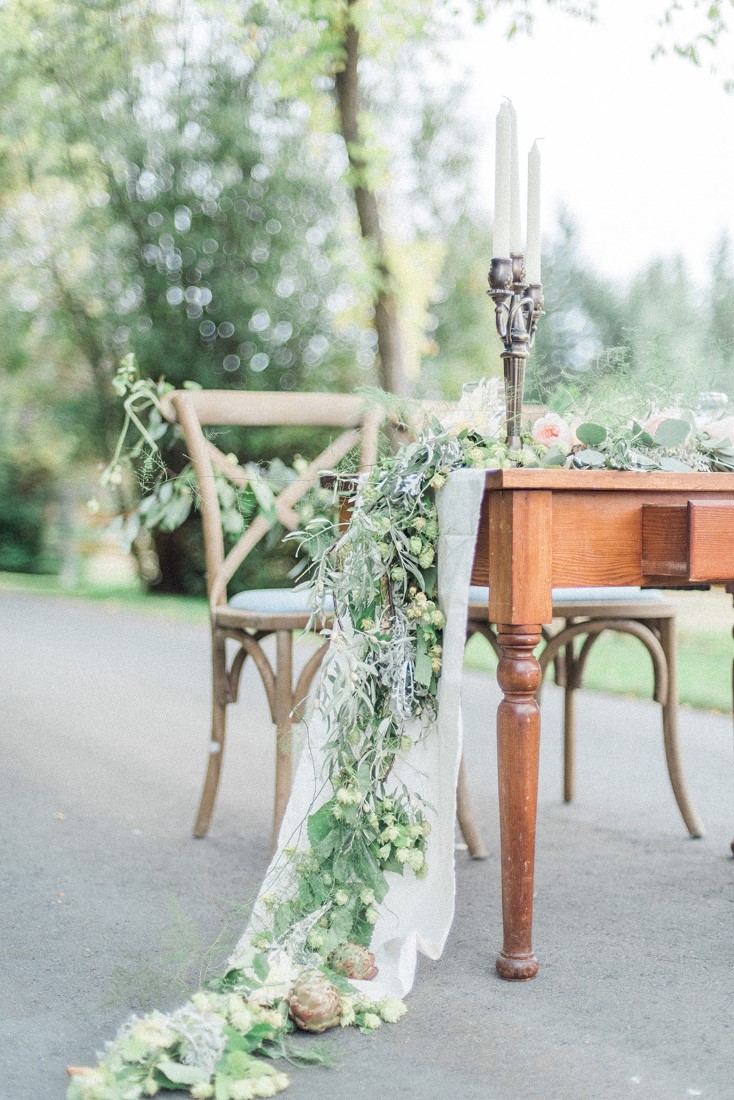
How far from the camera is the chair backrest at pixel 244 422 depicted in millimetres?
3236

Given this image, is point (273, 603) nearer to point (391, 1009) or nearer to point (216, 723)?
point (216, 723)

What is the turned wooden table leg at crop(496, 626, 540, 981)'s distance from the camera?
224 centimetres

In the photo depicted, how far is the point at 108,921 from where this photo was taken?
2.62m

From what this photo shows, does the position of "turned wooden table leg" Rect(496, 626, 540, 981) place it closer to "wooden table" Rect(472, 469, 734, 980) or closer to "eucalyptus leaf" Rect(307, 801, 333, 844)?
"wooden table" Rect(472, 469, 734, 980)

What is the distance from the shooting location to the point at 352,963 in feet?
7.24

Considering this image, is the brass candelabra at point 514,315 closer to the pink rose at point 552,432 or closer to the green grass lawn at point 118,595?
the pink rose at point 552,432

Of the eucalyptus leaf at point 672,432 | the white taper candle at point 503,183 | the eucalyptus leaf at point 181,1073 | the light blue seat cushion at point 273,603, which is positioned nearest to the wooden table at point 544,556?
the eucalyptus leaf at point 672,432

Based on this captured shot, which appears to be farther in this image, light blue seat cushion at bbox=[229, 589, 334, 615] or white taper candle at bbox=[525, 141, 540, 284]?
light blue seat cushion at bbox=[229, 589, 334, 615]

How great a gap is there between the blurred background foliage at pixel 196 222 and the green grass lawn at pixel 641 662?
1.56 metres

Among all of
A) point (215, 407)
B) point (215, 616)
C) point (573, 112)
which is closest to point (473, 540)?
point (215, 616)

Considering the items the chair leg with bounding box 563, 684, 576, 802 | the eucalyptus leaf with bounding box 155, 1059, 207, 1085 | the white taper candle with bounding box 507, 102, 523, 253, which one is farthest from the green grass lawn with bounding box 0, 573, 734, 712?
the eucalyptus leaf with bounding box 155, 1059, 207, 1085

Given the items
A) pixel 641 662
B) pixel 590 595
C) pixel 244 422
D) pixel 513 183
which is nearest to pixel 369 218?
pixel 641 662

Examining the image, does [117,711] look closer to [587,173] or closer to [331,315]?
[587,173]

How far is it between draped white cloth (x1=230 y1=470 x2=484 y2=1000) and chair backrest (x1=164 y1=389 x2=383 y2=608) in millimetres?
906
